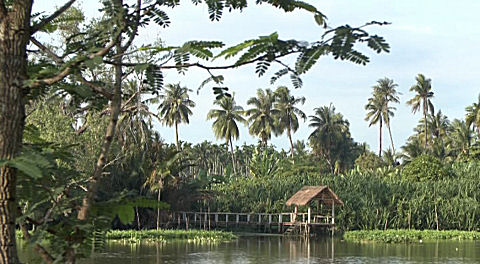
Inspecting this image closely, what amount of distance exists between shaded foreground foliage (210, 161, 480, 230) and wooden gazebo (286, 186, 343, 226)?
0.83 meters

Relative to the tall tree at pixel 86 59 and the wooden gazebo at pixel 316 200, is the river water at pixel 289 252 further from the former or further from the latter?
the tall tree at pixel 86 59

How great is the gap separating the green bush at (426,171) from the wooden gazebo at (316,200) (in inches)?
213

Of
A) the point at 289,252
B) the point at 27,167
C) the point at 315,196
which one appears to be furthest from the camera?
the point at 315,196

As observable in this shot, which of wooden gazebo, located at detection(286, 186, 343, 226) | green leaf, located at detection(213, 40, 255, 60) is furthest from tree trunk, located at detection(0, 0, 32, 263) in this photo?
wooden gazebo, located at detection(286, 186, 343, 226)

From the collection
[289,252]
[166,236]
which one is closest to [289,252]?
[289,252]

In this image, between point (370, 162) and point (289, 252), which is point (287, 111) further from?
point (289, 252)

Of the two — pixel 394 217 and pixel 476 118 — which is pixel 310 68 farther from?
pixel 476 118

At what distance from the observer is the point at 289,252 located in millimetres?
22922

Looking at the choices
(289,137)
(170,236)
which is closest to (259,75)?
(170,236)

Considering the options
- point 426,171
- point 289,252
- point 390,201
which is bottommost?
point 289,252

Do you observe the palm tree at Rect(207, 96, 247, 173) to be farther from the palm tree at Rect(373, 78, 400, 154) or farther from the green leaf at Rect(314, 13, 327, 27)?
the green leaf at Rect(314, 13, 327, 27)

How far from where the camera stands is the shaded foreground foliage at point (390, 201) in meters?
31.5

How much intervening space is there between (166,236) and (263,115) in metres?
25.7

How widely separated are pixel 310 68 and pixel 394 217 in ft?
99.8
